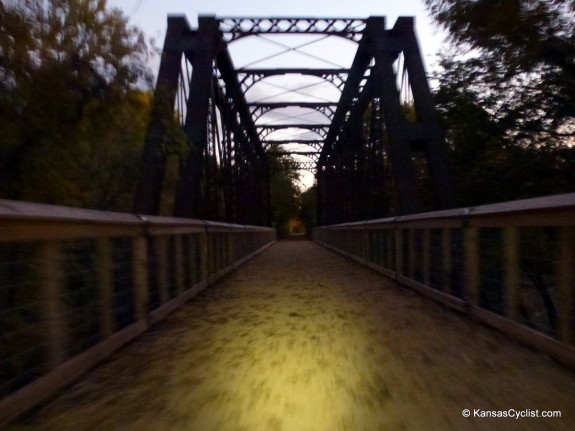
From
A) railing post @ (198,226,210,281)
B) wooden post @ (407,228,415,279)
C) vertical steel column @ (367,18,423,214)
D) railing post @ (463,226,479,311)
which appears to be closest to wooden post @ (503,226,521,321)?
railing post @ (463,226,479,311)

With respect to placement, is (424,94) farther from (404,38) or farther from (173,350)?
(173,350)

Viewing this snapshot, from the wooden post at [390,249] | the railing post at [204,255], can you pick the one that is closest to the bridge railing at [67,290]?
the railing post at [204,255]

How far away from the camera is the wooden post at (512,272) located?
628cm

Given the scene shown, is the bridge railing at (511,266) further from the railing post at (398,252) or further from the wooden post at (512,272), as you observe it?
the railing post at (398,252)

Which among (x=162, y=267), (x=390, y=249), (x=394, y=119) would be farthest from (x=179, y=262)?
(x=394, y=119)

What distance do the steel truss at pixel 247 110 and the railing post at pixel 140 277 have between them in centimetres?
494

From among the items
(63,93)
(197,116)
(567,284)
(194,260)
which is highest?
(197,116)

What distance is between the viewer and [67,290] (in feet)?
17.2

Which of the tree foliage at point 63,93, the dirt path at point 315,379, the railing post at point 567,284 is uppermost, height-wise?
the tree foliage at point 63,93

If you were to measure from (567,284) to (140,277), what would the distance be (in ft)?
13.0

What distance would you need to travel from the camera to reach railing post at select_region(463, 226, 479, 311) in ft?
24.1

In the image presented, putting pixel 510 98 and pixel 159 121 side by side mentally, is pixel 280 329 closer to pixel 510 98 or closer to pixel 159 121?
pixel 159 121

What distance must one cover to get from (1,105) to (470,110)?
9794mm

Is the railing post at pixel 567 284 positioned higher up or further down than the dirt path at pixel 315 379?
higher up
